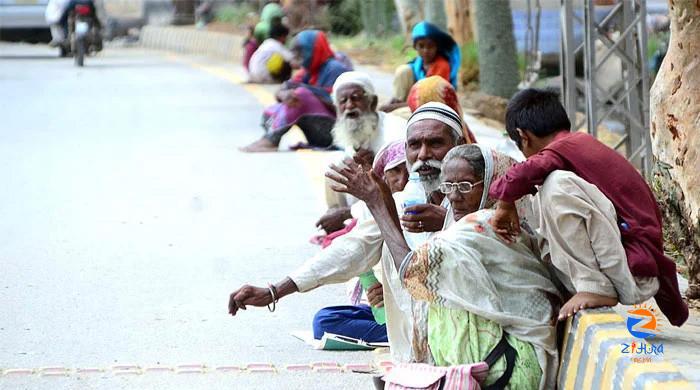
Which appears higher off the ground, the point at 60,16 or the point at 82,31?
the point at 82,31

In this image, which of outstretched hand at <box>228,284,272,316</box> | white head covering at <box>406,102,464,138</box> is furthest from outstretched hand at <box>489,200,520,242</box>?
outstretched hand at <box>228,284,272,316</box>

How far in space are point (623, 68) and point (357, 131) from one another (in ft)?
15.4

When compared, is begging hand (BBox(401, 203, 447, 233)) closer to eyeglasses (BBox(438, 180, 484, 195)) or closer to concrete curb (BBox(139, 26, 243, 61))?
eyeglasses (BBox(438, 180, 484, 195))

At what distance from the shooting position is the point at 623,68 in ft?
42.3

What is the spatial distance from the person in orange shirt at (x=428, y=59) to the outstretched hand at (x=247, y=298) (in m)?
6.29

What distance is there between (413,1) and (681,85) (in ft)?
56.2

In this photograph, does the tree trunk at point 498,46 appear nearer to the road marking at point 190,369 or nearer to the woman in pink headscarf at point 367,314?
the woman in pink headscarf at point 367,314

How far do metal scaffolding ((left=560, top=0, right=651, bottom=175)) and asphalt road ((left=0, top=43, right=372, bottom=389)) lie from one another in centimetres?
232

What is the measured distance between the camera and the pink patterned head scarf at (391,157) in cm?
645

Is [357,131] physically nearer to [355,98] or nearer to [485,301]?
[355,98]

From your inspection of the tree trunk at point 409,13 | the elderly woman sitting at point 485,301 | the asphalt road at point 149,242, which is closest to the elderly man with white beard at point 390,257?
the elderly woman sitting at point 485,301

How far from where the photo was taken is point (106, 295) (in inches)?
314

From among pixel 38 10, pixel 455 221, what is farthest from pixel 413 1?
pixel 455 221

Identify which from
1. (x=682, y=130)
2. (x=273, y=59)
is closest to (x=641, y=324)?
(x=682, y=130)
